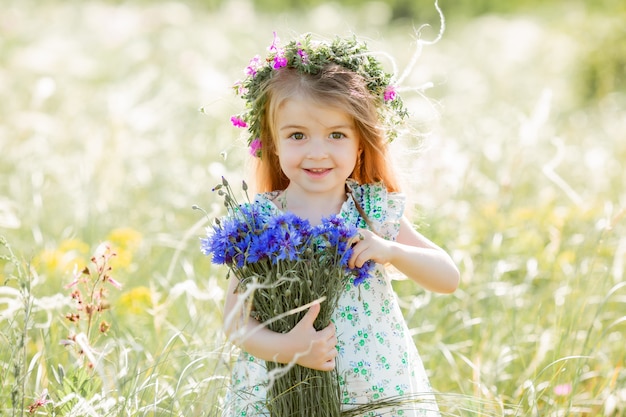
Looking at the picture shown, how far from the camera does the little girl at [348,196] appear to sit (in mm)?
2582

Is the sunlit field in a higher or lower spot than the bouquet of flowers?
higher

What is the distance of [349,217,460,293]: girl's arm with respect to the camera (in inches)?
95.8

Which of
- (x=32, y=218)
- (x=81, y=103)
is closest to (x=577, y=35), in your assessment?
(x=81, y=103)

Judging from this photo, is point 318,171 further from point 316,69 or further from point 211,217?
point 211,217

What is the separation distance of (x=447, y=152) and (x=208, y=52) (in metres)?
5.38

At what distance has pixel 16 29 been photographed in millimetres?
9906

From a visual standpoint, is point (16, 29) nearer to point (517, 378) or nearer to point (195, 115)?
point (195, 115)

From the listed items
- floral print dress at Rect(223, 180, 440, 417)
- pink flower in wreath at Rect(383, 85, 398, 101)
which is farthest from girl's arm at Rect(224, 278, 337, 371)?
pink flower in wreath at Rect(383, 85, 398, 101)

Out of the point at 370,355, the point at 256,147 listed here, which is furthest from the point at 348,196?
the point at 370,355

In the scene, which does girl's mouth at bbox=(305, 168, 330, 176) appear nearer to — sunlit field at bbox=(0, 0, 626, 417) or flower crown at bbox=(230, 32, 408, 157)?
flower crown at bbox=(230, 32, 408, 157)

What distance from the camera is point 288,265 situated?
2305mm

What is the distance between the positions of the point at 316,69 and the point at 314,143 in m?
0.21

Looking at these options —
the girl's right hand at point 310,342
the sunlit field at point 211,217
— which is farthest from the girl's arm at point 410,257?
the sunlit field at point 211,217

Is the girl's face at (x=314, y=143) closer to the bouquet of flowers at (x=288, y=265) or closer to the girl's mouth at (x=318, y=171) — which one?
the girl's mouth at (x=318, y=171)
